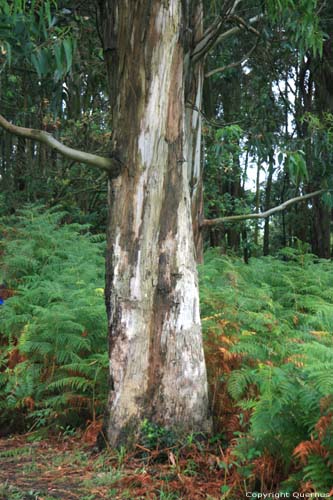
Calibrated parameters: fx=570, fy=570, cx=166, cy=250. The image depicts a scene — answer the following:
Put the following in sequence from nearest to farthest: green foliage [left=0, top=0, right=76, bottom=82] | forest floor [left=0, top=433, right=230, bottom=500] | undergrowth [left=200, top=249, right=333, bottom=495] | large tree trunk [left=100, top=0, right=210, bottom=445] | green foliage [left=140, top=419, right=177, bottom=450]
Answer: undergrowth [left=200, top=249, right=333, bottom=495] → forest floor [left=0, top=433, right=230, bottom=500] → green foliage [left=140, top=419, right=177, bottom=450] → large tree trunk [left=100, top=0, right=210, bottom=445] → green foliage [left=0, top=0, right=76, bottom=82]

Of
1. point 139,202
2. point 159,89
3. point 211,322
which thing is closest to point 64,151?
point 139,202

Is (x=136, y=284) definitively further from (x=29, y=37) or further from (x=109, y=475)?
(x=29, y=37)

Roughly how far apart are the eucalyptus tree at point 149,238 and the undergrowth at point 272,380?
16.9 inches

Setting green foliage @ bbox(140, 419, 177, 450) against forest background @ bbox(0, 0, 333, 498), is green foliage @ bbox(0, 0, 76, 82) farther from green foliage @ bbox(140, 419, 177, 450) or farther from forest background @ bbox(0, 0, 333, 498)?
green foliage @ bbox(140, 419, 177, 450)

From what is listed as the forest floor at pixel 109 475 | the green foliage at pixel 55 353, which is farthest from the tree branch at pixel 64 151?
the forest floor at pixel 109 475

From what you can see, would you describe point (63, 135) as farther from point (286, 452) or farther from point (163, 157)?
point (286, 452)

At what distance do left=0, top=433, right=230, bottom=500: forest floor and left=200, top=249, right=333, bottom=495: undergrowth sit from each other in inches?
9.9

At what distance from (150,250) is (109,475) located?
1.68 meters

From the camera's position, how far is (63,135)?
12.3 metres

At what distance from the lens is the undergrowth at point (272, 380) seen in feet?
11.0

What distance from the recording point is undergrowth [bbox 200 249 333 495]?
335 cm

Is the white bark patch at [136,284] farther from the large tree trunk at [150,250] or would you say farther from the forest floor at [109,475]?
the forest floor at [109,475]

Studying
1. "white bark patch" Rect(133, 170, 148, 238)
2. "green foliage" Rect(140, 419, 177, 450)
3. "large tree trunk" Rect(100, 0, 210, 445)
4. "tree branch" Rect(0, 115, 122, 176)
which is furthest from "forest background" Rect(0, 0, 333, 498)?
"white bark patch" Rect(133, 170, 148, 238)

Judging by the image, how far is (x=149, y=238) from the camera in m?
4.48
